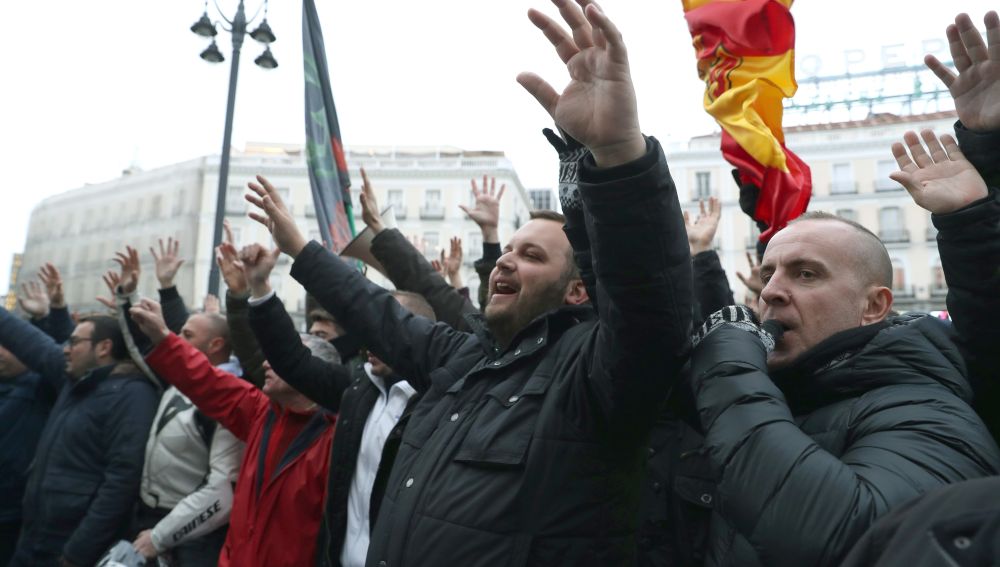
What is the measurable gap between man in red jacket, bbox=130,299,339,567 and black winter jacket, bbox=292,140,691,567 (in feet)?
3.95

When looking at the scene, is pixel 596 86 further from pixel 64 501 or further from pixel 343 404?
pixel 64 501

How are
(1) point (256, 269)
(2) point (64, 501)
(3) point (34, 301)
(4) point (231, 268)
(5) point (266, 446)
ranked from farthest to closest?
(3) point (34, 301) → (2) point (64, 501) → (4) point (231, 268) → (5) point (266, 446) → (1) point (256, 269)

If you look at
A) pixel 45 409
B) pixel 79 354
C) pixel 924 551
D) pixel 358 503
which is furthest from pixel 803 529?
pixel 45 409

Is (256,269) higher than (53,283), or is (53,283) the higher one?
(256,269)

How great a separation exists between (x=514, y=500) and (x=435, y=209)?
41147 mm

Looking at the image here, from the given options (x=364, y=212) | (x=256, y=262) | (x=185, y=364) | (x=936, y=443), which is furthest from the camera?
(x=364, y=212)

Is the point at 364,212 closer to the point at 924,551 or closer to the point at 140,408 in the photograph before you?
the point at 140,408

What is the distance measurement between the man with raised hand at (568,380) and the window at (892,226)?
37.9 metres

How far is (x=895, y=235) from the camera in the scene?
36000 mm

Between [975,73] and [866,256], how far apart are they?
0.51m

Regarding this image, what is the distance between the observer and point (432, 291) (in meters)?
3.99

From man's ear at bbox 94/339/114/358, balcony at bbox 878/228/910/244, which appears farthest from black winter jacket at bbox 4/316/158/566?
balcony at bbox 878/228/910/244

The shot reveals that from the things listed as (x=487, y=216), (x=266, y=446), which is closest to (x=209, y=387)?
A: (x=266, y=446)

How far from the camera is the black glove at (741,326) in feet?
5.75
